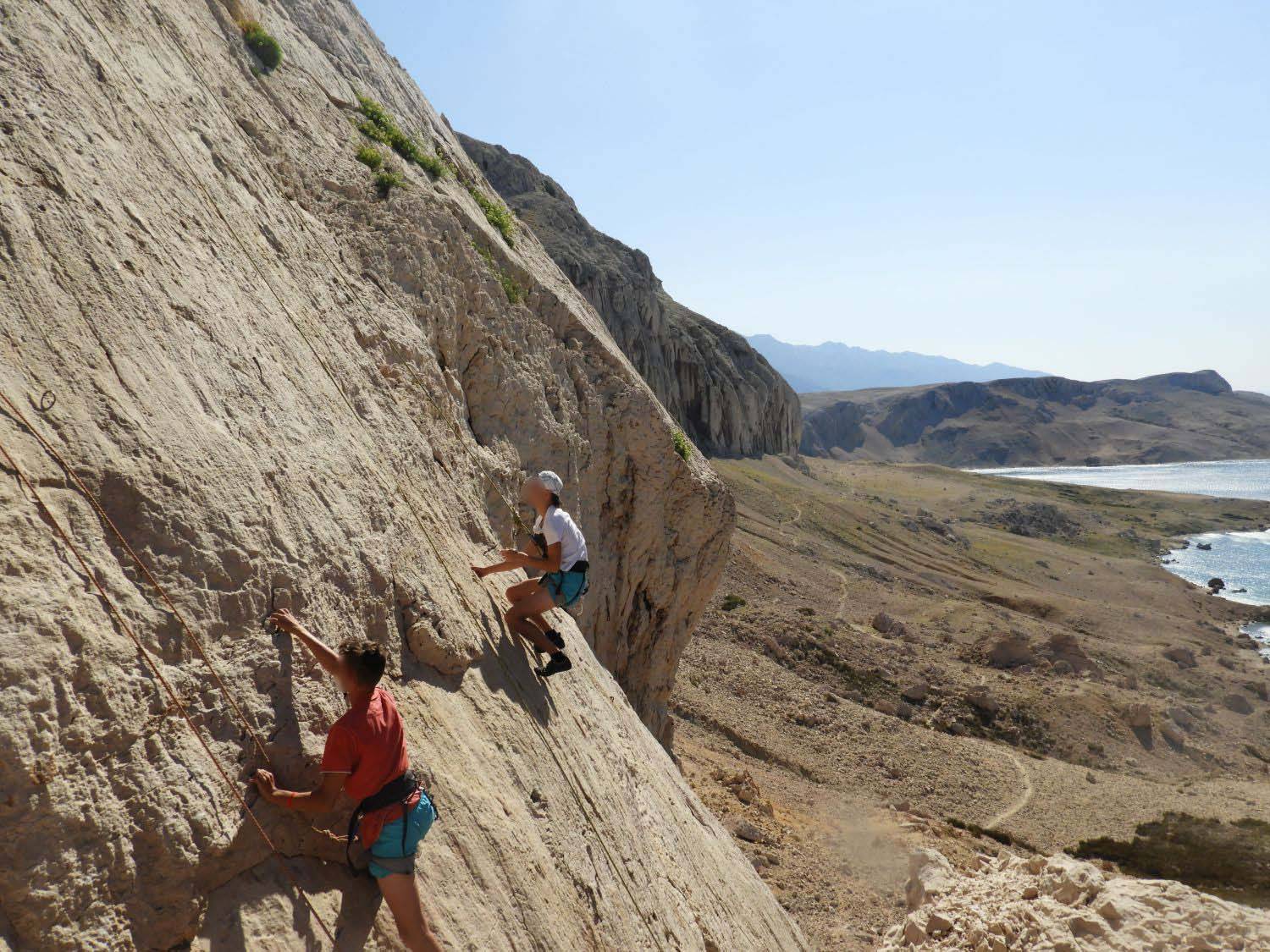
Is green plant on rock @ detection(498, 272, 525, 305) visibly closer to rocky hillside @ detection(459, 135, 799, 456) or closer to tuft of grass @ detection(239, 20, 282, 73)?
tuft of grass @ detection(239, 20, 282, 73)

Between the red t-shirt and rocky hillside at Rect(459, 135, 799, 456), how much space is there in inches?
2512

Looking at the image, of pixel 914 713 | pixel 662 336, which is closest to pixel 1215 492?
pixel 662 336

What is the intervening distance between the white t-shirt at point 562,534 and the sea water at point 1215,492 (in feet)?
196

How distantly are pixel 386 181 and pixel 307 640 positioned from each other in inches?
318

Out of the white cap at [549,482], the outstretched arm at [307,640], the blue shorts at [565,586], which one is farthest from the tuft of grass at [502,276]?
the outstretched arm at [307,640]

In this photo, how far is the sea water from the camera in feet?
238

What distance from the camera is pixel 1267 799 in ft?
91.1

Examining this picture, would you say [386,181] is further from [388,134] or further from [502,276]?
[502,276]

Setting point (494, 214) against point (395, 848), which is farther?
point (494, 214)

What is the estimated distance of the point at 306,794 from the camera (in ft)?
14.4

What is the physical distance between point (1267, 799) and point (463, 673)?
33114 mm

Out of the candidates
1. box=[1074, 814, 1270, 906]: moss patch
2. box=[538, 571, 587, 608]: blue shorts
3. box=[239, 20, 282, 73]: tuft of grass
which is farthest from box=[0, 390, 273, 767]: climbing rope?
box=[1074, 814, 1270, 906]: moss patch

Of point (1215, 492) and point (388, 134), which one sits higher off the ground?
point (388, 134)

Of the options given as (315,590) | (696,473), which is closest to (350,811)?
(315,590)
